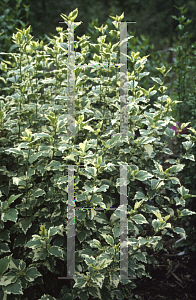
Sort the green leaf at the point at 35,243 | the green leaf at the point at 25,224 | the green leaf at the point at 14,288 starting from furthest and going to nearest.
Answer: the green leaf at the point at 25,224 → the green leaf at the point at 35,243 → the green leaf at the point at 14,288

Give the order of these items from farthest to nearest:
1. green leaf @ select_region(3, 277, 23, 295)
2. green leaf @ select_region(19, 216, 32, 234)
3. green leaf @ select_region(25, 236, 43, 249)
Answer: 1. green leaf @ select_region(19, 216, 32, 234)
2. green leaf @ select_region(25, 236, 43, 249)
3. green leaf @ select_region(3, 277, 23, 295)

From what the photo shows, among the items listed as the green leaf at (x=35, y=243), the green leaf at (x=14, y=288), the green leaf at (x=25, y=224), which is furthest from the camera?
the green leaf at (x=25, y=224)

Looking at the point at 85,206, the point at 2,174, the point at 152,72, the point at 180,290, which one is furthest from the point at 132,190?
the point at 152,72

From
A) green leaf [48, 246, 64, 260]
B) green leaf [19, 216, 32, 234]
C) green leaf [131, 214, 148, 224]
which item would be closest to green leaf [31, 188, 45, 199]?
green leaf [19, 216, 32, 234]

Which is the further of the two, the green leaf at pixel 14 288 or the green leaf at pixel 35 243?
the green leaf at pixel 35 243

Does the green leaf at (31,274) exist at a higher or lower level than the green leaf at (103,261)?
lower

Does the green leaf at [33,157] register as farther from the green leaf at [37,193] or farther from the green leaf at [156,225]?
the green leaf at [156,225]

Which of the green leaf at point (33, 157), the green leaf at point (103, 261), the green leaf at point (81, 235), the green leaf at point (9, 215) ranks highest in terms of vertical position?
the green leaf at point (33, 157)

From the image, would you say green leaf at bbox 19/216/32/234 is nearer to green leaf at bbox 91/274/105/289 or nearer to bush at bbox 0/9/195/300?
bush at bbox 0/9/195/300

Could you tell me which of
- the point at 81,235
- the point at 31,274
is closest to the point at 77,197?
the point at 81,235

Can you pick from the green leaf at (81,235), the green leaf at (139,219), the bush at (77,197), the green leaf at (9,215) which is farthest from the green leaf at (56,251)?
the green leaf at (139,219)

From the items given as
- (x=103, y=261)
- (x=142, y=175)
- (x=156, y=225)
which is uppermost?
(x=142, y=175)

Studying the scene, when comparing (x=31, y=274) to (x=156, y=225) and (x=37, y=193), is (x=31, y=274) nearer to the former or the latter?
(x=37, y=193)

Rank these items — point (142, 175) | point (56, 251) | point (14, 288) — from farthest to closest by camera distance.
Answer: point (142, 175)
point (56, 251)
point (14, 288)
